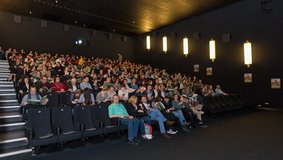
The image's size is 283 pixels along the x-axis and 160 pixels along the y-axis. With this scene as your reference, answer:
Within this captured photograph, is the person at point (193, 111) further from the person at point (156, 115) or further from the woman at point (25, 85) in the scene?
the woman at point (25, 85)

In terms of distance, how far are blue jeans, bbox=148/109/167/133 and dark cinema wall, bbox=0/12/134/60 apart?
998 cm

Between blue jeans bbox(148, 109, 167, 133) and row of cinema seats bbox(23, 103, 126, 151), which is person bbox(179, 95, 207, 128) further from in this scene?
row of cinema seats bbox(23, 103, 126, 151)

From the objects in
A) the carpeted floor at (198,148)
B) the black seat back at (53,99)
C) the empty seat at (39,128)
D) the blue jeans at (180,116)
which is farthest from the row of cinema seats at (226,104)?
the empty seat at (39,128)

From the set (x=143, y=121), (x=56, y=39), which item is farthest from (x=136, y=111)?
(x=56, y=39)

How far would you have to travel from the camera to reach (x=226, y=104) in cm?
856

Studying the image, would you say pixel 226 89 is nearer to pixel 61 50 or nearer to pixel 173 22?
pixel 173 22

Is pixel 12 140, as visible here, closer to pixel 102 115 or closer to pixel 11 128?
pixel 11 128

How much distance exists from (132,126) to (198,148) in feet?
4.93

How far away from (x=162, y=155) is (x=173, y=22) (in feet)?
35.4

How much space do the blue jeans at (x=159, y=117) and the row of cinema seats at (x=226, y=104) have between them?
109 inches

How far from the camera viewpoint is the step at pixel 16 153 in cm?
366

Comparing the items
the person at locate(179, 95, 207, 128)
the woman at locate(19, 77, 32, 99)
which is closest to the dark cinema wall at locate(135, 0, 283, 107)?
the person at locate(179, 95, 207, 128)

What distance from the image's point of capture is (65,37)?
13945 millimetres

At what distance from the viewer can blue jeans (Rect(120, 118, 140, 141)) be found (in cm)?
484
